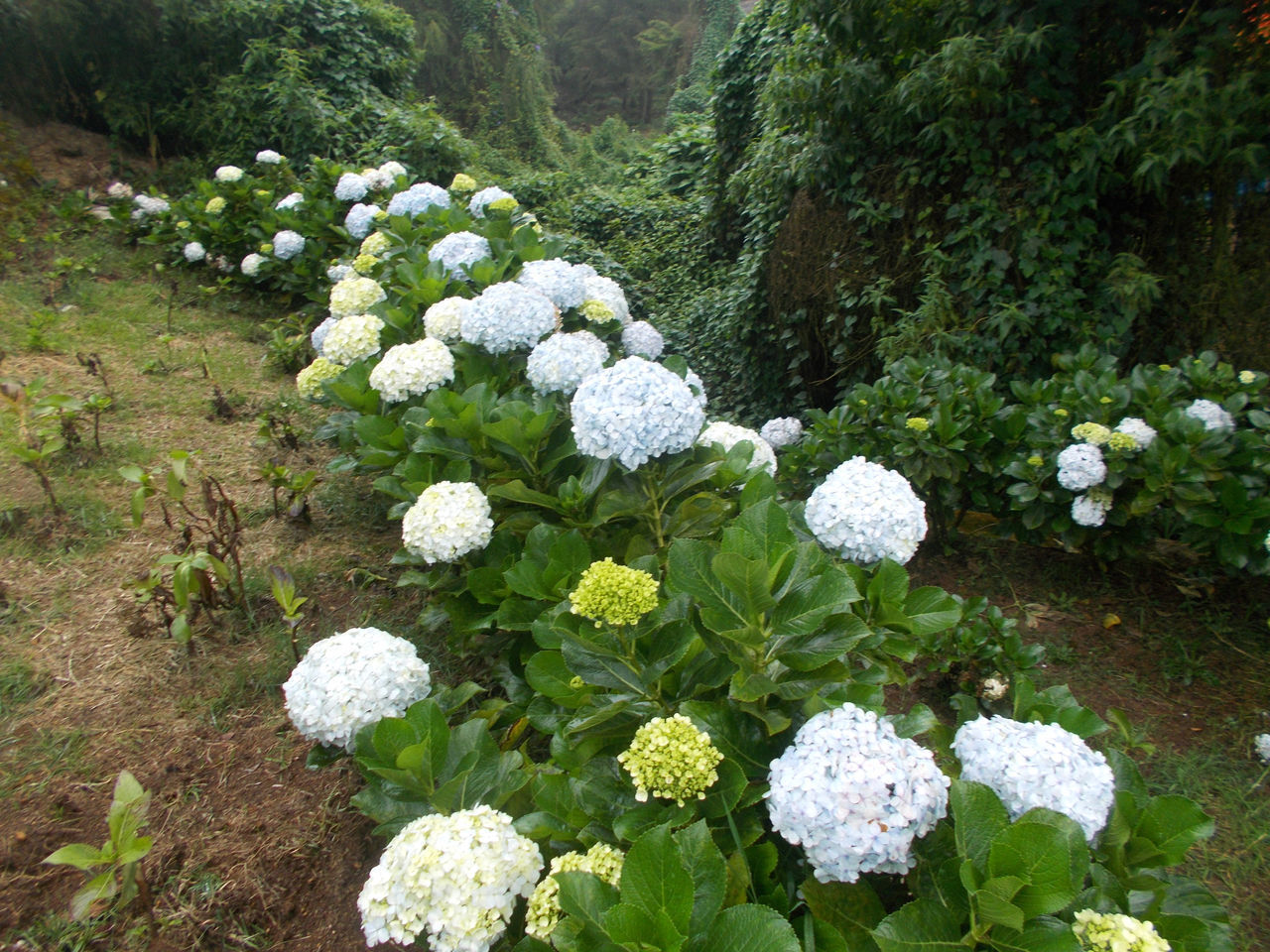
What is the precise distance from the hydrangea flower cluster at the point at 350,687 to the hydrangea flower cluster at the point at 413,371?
107cm

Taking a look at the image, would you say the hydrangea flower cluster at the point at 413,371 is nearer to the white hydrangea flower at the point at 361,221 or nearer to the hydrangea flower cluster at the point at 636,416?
the hydrangea flower cluster at the point at 636,416

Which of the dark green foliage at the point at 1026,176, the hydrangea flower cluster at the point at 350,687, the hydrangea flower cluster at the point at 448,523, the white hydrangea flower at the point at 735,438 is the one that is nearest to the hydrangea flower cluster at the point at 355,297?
the hydrangea flower cluster at the point at 448,523

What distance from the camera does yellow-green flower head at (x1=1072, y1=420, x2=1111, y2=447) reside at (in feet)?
9.59

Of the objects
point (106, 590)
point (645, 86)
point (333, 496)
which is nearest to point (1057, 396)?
point (333, 496)

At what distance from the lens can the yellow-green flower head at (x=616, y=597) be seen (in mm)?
1243

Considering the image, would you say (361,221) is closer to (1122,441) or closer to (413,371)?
(413,371)

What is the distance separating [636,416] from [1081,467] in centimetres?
214

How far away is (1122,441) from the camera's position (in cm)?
290

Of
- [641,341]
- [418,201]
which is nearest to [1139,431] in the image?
[641,341]

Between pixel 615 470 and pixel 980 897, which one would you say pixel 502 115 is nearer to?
pixel 615 470

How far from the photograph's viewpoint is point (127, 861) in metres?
1.48

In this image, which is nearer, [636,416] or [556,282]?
[636,416]

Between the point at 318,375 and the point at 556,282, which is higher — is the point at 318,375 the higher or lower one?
the lower one

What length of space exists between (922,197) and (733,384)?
208 centimetres
